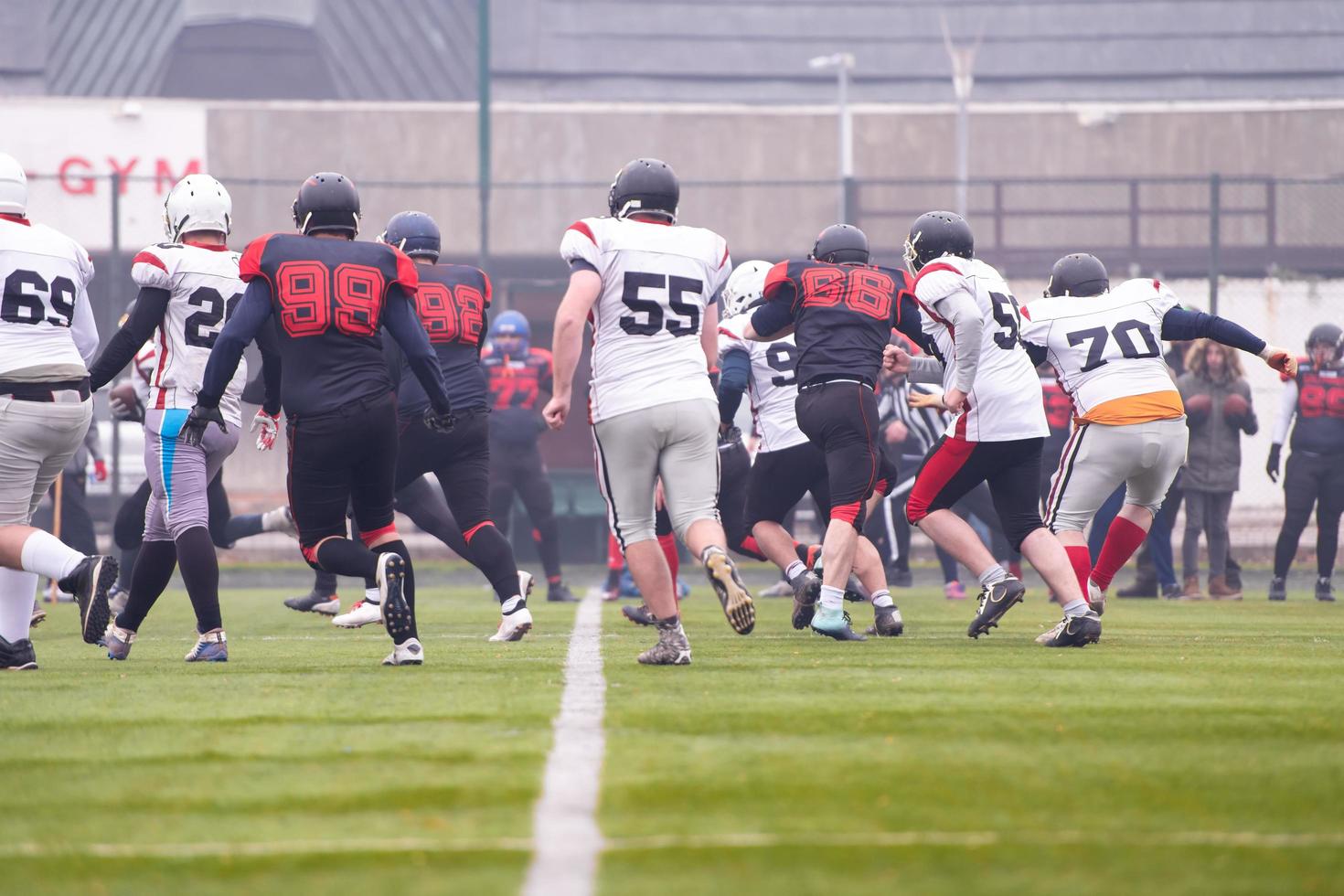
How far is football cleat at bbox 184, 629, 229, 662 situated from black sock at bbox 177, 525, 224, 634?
0.08 ft

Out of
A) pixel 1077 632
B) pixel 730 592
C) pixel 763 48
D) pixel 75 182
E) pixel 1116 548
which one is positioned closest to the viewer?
pixel 730 592

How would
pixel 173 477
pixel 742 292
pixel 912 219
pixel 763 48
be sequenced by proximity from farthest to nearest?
pixel 763 48 → pixel 912 219 → pixel 742 292 → pixel 173 477

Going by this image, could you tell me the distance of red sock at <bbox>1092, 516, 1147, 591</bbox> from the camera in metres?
8.32

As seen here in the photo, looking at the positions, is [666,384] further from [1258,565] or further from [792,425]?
[1258,565]

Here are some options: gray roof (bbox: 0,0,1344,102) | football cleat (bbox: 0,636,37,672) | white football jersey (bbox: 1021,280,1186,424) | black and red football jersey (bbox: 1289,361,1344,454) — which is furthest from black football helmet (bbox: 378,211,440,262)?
gray roof (bbox: 0,0,1344,102)

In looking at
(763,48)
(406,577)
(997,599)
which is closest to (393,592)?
(406,577)

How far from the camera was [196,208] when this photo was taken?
711 cm

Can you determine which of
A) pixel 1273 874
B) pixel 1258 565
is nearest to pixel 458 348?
pixel 1273 874

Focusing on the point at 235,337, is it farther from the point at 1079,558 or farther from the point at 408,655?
the point at 1079,558

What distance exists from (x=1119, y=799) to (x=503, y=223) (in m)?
20.0

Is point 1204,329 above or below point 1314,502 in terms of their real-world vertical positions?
above

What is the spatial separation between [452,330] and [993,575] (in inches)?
108

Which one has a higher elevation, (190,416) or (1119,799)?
(190,416)

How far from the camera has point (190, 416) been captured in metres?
6.35
